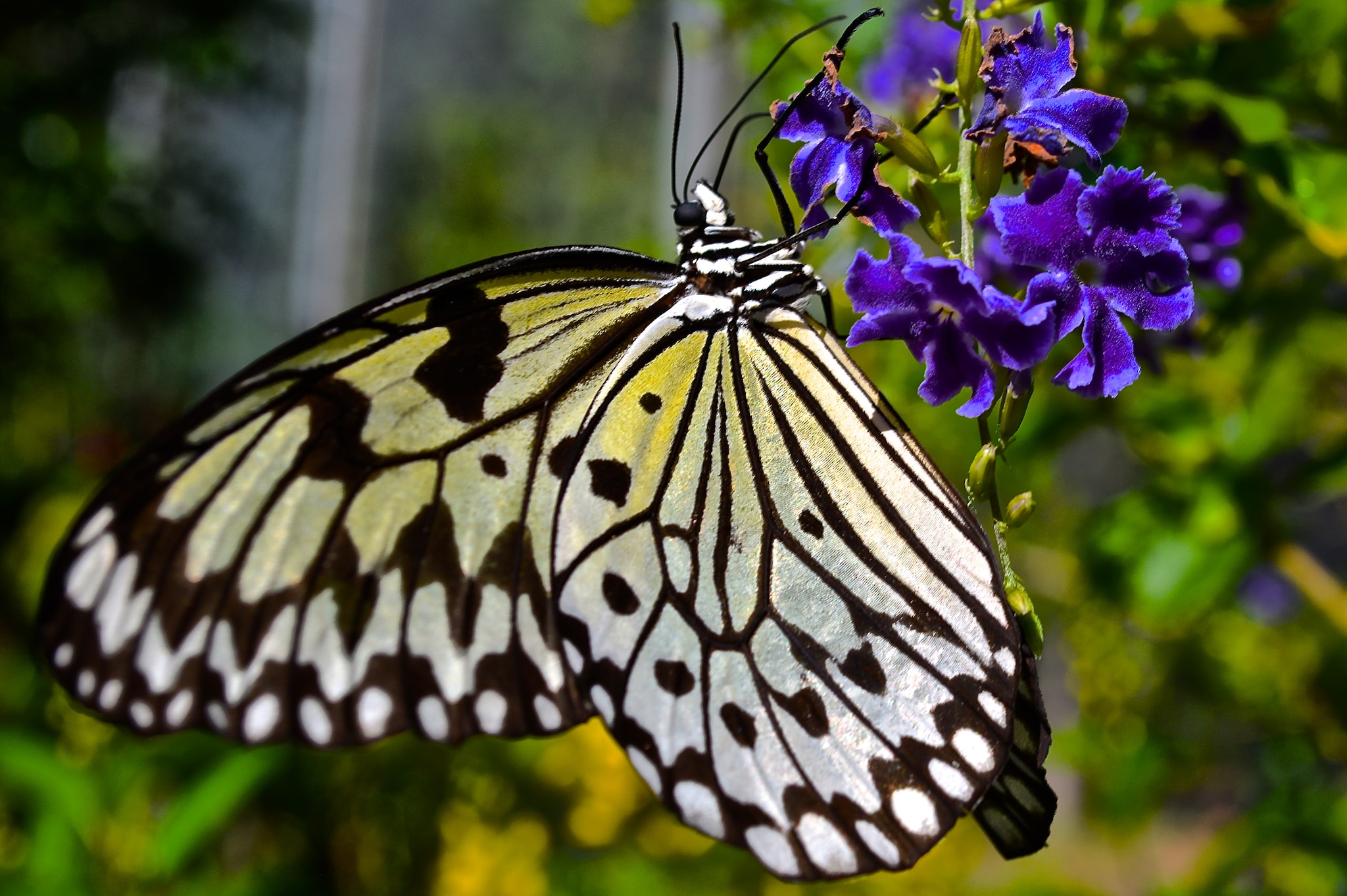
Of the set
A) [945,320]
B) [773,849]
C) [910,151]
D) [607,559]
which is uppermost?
[910,151]

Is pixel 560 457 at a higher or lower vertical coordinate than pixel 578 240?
higher

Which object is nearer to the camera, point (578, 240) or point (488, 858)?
point (488, 858)

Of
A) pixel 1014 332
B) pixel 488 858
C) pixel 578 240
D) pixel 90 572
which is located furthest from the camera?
pixel 578 240

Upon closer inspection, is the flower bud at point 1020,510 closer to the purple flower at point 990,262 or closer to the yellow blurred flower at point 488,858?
the purple flower at point 990,262

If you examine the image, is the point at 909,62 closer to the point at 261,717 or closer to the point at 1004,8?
the point at 1004,8

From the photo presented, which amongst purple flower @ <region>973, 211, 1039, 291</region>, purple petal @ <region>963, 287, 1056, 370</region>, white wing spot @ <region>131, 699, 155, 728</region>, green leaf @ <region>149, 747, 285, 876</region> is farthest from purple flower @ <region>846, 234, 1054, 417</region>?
green leaf @ <region>149, 747, 285, 876</region>

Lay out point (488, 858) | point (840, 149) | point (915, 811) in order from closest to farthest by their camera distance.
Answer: point (840, 149), point (915, 811), point (488, 858)

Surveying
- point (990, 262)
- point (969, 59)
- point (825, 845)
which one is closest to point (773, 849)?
point (825, 845)

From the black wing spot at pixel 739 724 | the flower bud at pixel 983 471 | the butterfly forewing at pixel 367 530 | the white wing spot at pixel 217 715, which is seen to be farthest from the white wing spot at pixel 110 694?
the flower bud at pixel 983 471
